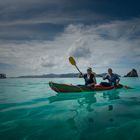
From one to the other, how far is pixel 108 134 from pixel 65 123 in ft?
6.04

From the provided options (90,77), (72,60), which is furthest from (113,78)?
(72,60)

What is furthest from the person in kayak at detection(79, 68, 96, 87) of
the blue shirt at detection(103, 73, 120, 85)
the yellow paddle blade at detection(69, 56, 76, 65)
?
the yellow paddle blade at detection(69, 56, 76, 65)

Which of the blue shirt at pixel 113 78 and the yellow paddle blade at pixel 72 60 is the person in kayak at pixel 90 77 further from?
the yellow paddle blade at pixel 72 60

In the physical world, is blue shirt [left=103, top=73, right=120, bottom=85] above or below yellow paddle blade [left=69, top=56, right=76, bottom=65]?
below

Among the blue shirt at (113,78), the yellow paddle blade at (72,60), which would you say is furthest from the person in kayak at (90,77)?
the yellow paddle blade at (72,60)

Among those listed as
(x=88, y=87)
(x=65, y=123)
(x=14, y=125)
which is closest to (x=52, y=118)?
(x=65, y=123)

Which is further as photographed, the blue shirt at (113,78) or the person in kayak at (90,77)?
the blue shirt at (113,78)

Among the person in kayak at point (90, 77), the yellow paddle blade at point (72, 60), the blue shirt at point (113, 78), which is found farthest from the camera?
the yellow paddle blade at point (72, 60)

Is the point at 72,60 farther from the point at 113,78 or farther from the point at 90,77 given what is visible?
the point at 113,78

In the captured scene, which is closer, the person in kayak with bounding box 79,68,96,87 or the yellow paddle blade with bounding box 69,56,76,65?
the person in kayak with bounding box 79,68,96,87

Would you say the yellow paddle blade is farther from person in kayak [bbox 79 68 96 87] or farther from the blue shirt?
the blue shirt

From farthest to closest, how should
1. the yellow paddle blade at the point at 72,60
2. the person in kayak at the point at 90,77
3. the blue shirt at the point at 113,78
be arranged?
1. the yellow paddle blade at the point at 72,60
2. the blue shirt at the point at 113,78
3. the person in kayak at the point at 90,77

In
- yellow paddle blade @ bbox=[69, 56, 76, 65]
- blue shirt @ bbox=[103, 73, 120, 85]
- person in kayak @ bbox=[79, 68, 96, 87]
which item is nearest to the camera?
person in kayak @ bbox=[79, 68, 96, 87]

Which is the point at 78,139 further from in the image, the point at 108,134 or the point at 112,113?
the point at 112,113
